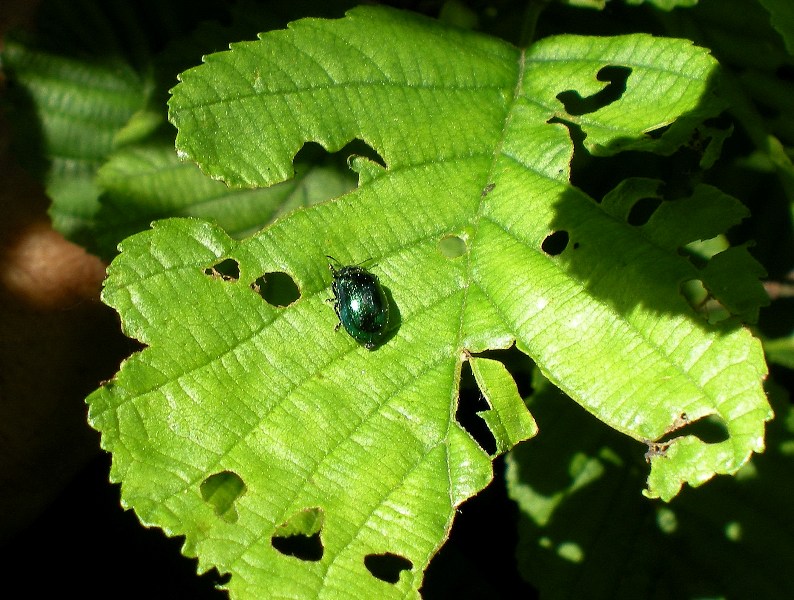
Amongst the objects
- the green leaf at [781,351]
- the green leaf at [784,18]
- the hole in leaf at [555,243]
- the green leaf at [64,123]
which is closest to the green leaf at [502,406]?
the hole in leaf at [555,243]

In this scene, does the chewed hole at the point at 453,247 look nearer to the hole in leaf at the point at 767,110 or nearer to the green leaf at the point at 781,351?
the hole in leaf at the point at 767,110

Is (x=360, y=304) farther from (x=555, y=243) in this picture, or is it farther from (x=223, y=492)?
(x=555, y=243)

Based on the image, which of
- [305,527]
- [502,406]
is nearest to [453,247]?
[502,406]

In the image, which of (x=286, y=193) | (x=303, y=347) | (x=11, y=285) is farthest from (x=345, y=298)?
(x=11, y=285)

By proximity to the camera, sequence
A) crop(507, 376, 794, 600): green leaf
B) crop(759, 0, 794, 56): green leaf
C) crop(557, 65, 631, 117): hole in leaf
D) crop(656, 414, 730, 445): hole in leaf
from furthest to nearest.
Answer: crop(507, 376, 794, 600): green leaf
crop(656, 414, 730, 445): hole in leaf
crop(557, 65, 631, 117): hole in leaf
crop(759, 0, 794, 56): green leaf

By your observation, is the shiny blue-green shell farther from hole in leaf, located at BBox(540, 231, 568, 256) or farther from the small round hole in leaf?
hole in leaf, located at BBox(540, 231, 568, 256)

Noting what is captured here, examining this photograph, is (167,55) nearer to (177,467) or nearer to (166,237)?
(166,237)

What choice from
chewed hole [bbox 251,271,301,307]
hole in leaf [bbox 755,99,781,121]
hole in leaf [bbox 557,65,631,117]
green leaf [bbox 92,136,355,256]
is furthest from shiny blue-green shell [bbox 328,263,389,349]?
hole in leaf [bbox 755,99,781,121]
